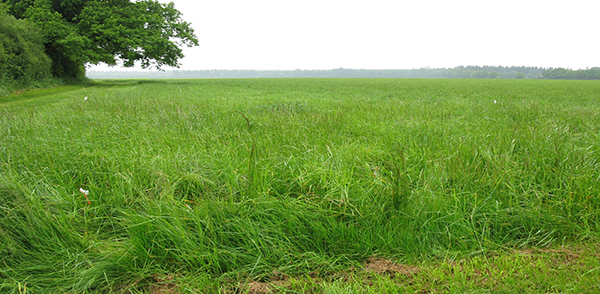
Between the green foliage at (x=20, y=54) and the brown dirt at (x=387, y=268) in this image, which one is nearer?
the brown dirt at (x=387, y=268)

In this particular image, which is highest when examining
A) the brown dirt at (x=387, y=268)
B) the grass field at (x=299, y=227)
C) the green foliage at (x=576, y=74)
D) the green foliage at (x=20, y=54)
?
the green foliage at (x=576, y=74)

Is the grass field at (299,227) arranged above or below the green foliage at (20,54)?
below

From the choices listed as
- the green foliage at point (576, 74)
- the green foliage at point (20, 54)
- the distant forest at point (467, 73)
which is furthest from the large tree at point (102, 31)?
the green foliage at point (576, 74)

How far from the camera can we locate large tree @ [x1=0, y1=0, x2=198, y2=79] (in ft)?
62.0

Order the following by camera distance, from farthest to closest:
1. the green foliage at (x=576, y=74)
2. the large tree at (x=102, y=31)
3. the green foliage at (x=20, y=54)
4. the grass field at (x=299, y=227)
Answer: the green foliage at (x=576, y=74) → the large tree at (x=102, y=31) → the green foliage at (x=20, y=54) → the grass field at (x=299, y=227)

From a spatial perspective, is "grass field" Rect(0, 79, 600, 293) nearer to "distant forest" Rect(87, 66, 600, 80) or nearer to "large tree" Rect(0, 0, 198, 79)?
"large tree" Rect(0, 0, 198, 79)

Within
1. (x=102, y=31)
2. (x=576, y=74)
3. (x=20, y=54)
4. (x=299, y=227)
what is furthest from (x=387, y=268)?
(x=576, y=74)

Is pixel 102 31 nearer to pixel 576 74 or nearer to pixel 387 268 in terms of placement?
pixel 387 268

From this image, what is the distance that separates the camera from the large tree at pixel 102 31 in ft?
62.0

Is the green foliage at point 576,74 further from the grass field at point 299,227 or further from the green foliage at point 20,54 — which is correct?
the green foliage at point 20,54

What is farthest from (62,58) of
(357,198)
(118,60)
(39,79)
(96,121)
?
(357,198)

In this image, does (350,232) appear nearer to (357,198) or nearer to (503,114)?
(357,198)

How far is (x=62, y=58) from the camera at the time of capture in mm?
20859

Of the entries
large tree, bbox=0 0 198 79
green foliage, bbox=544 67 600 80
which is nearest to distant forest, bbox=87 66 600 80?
green foliage, bbox=544 67 600 80
